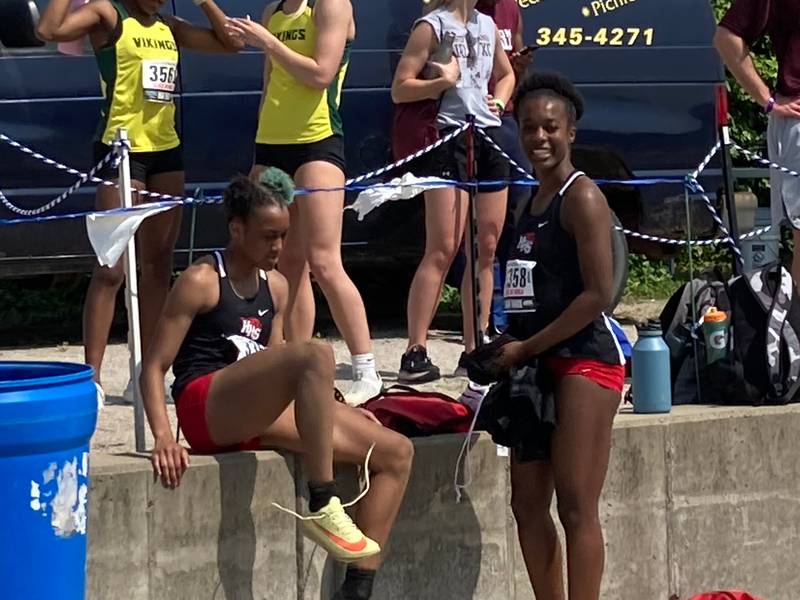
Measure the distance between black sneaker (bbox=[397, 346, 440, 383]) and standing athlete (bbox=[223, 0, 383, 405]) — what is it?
440 millimetres

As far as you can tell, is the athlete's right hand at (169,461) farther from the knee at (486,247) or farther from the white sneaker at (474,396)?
the knee at (486,247)

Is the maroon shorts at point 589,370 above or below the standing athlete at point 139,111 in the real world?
below

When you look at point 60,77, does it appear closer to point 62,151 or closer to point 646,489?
point 62,151

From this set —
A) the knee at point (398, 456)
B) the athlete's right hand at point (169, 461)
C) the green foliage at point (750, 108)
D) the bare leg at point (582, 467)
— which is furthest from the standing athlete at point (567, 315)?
the green foliage at point (750, 108)

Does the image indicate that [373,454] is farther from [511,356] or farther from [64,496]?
[64,496]

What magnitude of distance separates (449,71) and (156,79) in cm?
141

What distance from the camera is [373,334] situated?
8789mm

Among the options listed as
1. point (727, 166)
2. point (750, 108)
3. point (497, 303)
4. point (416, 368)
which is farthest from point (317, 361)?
point (750, 108)

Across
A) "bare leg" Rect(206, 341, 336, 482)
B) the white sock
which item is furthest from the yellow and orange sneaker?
the white sock

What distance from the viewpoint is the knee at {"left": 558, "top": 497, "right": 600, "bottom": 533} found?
5055 millimetres

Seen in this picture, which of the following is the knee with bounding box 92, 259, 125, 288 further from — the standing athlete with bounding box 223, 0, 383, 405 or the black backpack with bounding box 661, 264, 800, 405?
the black backpack with bounding box 661, 264, 800, 405

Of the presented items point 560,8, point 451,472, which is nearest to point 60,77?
point 560,8

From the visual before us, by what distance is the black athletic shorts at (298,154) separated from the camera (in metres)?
6.65

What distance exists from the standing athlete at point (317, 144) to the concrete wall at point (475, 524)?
1098 millimetres
